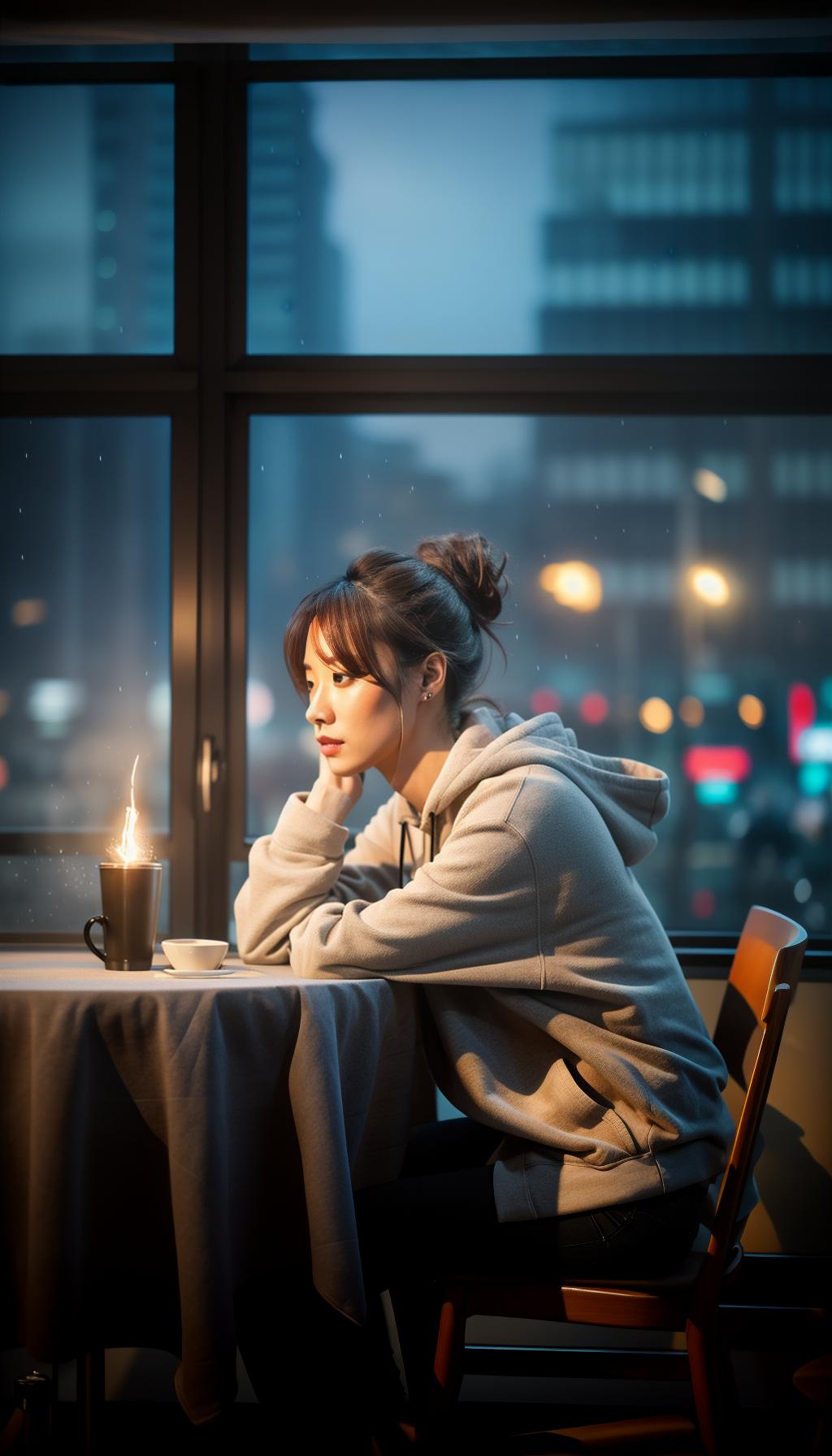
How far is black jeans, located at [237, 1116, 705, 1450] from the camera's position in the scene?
1.45 metres

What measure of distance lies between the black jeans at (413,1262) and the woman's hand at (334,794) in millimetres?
551

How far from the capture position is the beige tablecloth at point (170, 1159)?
51.5 inches

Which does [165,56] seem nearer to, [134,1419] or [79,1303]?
[79,1303]

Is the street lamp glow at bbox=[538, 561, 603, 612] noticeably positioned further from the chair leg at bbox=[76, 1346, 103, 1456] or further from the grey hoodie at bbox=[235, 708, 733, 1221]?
the chair leg at bbox=[76, 1346, 103, 1456]

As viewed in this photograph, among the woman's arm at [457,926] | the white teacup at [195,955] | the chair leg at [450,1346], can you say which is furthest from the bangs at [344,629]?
the chair leg at [450,1346]

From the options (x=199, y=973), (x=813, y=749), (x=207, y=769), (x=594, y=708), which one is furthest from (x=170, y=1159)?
(x=813, y=749)

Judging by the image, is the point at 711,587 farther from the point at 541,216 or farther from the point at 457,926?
the point at 457,926

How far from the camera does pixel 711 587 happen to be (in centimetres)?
262

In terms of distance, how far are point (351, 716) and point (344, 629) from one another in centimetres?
13

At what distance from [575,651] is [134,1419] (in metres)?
1.74

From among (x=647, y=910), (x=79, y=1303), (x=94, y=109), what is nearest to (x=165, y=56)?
(x=94, y=109)

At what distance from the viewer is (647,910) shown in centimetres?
169

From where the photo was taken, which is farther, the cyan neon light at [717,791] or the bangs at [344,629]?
the cyan neon light at [717,791]

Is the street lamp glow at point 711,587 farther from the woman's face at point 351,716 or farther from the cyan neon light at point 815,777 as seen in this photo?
the woman's face at point 351,716
